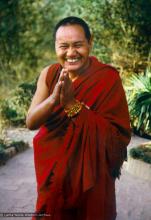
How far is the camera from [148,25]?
11148 millimetres

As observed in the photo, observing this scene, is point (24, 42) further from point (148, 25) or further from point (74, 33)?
point (74, 33)

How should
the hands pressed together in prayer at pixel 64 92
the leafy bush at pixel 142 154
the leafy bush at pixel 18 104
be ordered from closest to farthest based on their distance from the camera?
1. the hands pressed together in prayer at pixel 64 92
2. the leafy bush at pixel 142 154
3. the leafy bush at pixel 18 104

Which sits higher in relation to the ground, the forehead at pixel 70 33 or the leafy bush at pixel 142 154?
the forehead at pixel 70 33

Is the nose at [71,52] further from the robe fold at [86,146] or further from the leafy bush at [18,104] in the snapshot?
the leafy bush at [18,104]

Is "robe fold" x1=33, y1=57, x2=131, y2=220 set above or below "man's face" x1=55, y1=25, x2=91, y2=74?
below

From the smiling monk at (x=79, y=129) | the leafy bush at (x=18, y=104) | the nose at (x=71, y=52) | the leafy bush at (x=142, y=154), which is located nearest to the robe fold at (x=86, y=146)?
the smiling monk at (x=79, y=129)

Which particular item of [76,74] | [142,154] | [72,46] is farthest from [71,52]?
[142,154]

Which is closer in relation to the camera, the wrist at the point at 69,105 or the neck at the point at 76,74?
the wrist at the point at 69,105

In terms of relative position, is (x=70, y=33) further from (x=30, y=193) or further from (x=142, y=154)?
(x=142, y=154)

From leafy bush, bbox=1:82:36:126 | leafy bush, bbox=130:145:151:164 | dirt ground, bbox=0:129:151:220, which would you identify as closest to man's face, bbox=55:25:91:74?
dirt ground, bbox=0:129:151:220

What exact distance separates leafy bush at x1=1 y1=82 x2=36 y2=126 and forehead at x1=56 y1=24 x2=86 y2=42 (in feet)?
29.3

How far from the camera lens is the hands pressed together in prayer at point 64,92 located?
6.63 ft

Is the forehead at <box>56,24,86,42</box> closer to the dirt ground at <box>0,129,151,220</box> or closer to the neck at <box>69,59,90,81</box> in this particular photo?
the neck at <box>69,59,90,81</box>

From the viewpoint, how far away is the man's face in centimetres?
215
